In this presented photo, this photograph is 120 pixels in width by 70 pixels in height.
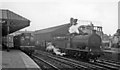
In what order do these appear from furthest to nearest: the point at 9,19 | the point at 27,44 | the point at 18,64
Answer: the point at 27,44
the point at 9,19
the point at 18,64

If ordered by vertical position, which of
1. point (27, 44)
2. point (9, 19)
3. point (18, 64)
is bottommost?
point (18, 64)

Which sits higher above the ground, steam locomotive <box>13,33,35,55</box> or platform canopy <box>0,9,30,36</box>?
platform canopy <box>0,9,30,36</box>

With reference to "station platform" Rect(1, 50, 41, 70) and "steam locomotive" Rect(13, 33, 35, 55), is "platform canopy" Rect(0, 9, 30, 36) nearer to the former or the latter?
"steam locomotive" Rect(13, 33, 35, 55)

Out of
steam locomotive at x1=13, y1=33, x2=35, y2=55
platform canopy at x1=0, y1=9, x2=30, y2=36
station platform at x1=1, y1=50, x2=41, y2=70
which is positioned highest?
platform canopy at x1=0, y1=9, x2=30, y2=36

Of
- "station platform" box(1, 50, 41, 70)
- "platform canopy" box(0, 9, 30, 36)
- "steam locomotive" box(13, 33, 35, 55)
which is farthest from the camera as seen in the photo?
"steam locomotive" box(13, 33, 35, 55)

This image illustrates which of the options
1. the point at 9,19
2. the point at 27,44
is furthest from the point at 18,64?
the point at 27,44

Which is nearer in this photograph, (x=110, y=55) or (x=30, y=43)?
(x=30, y=43)

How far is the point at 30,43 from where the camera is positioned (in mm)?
22141

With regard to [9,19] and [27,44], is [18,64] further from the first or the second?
[27,44]

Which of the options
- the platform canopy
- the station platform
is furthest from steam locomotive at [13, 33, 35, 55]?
the station platform

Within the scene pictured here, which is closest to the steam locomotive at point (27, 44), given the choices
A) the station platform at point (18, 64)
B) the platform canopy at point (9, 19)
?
the platform canopy at point (9, 19)

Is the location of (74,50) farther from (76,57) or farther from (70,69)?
(70,69)

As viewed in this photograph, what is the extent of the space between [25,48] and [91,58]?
359 inches

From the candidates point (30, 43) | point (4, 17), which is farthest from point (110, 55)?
point (4, 17)
